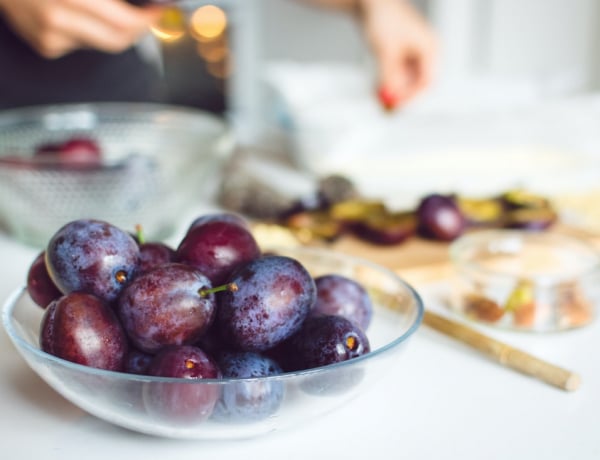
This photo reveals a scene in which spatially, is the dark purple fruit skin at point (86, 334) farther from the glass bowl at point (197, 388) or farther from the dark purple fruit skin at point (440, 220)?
the dark purple fruit skin at point (440, 220)

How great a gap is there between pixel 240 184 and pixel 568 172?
21.3 inches

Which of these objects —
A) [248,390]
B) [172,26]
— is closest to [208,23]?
[172,26]

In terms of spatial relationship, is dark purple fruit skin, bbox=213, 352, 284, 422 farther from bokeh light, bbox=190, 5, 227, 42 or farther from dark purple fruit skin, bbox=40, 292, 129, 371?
bokeh light, bbox=190, 5, 227, 42

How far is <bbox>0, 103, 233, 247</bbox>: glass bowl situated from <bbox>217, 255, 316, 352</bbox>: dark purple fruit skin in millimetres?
463

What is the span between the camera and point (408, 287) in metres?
→ 0.60

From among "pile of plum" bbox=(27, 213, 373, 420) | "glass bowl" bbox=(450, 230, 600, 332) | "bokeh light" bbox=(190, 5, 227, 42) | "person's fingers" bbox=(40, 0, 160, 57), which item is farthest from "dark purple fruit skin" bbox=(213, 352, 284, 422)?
"bokeh light" bbox=(190, 5, 227, 42)

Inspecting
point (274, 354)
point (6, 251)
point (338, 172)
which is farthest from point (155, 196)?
point (274, 354)

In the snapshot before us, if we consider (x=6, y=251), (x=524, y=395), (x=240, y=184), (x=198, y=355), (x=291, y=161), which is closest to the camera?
(x=198, y=355)

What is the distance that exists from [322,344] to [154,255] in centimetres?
14

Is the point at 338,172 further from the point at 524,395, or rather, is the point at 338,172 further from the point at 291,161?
the point at 524,395

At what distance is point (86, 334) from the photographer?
46 centimetres

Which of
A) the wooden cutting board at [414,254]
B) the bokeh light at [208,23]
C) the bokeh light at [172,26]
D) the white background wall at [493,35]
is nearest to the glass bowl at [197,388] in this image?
the wooden cutting board at [414,254]

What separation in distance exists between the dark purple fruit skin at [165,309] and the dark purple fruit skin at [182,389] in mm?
10

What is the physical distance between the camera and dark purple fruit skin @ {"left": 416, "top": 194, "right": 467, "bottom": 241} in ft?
3.10
